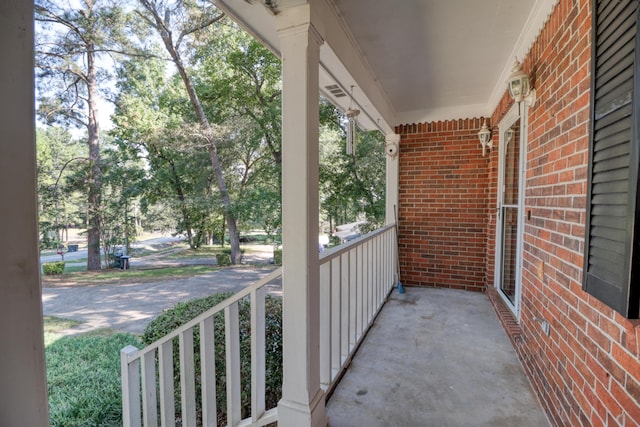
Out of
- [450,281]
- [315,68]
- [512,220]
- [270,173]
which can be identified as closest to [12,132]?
[315,68]

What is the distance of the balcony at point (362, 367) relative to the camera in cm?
169

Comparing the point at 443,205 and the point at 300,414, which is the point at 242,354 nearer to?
the point at 300,414

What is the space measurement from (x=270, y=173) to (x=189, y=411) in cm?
821

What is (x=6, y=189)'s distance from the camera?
0.50 m

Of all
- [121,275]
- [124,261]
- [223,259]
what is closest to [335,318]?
[223,259]

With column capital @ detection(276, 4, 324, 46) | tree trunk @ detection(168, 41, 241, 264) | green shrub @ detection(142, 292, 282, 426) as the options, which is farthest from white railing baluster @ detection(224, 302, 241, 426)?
tree trunk @ detection(168, 41, 241, 264)

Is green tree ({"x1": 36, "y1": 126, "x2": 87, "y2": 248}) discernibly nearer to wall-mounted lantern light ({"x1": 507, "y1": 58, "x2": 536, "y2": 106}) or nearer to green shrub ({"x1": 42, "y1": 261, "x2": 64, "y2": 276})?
green shrub ({"x1": 42, "y1": 261, "x2": 64, "y2": 276})

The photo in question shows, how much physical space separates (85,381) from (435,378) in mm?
4224

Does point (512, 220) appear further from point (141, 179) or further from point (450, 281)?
point (141, 179)

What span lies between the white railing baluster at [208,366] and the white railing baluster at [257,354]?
22 centimetres

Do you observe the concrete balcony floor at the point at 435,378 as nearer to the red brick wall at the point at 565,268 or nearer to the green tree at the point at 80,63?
the red brick wall at the point at 565,268

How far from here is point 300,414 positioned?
5.14ft

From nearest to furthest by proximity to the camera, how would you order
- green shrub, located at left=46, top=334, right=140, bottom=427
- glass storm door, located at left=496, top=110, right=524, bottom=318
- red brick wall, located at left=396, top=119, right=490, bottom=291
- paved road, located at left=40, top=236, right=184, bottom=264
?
1. glass storm door, located at left=496, top=110, right=524, bottom=318
2. green shrub, located at left=46, top=334, right=140, bottom=427
3. red brick wall, located at left=396, top=119, right=490, bottom=291
4. paved road, located at left=40, top=236, right=184, bottom=264

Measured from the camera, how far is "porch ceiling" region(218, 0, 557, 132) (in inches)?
74.1
